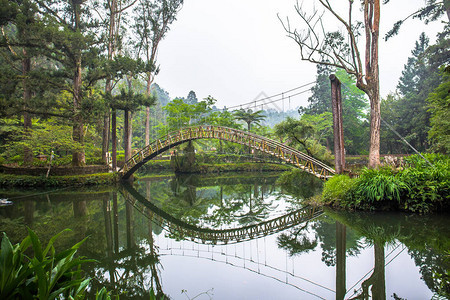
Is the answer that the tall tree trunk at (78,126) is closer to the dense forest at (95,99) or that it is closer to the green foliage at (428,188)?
the dense forest at (95,99)

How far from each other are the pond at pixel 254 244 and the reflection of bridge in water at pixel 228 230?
0.09 ft

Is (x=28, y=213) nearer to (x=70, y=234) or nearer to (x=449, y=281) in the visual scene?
(x=70, y=234)

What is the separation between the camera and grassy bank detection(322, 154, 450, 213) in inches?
293

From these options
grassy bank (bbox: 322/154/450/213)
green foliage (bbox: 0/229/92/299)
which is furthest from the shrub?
green foliage (bbox: 0/229/92/299)

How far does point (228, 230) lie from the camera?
7.68 meters

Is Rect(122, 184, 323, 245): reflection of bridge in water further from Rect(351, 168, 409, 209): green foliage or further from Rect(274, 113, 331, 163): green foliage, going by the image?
Rect(274, 113, 331, 163): green foliage

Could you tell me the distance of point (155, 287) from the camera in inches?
167

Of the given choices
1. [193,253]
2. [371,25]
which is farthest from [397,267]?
[371,25]

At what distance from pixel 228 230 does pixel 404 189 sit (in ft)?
16.3

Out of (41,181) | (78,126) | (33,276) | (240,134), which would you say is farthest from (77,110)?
(33,276)

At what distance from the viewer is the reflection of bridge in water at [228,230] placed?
22.8 feet

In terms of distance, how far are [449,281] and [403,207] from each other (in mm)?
4588

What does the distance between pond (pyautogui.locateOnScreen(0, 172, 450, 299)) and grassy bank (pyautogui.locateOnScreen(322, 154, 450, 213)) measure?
482 millimetres

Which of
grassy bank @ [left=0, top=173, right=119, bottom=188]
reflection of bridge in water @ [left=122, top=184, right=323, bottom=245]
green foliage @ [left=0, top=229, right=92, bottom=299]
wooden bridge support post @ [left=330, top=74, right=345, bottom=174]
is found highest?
wooden bridge support post @ [left=330, top=74, right=345, bottom=174]
